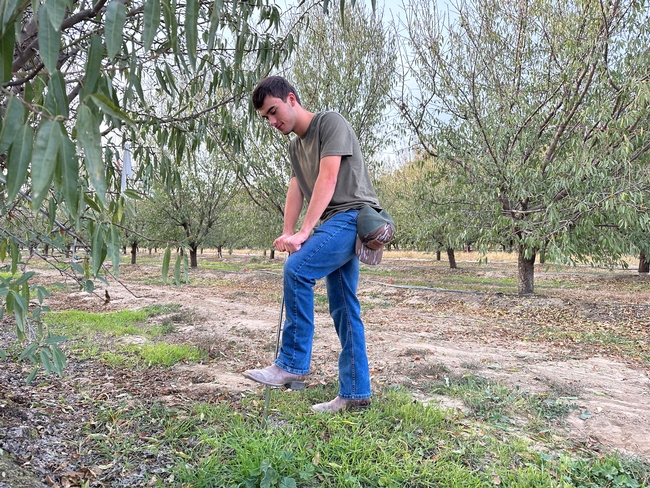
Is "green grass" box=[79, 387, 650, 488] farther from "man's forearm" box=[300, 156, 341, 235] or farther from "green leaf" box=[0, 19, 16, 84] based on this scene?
"green leaf" box=[0, 19, 16, 84]

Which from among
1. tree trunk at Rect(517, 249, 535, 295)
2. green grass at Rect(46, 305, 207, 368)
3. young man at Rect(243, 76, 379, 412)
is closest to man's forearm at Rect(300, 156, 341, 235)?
young man at Rect(243, 76, 379, 412)

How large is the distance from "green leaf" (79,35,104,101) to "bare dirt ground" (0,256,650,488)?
158cm

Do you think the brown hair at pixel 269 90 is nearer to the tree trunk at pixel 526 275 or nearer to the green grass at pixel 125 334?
the green grass at pixel 125 334

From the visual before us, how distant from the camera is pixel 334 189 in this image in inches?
88.1

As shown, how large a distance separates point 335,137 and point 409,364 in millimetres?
2233

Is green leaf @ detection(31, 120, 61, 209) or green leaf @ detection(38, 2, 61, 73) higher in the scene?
green leaf @ detection(38, 2, 61, 73)

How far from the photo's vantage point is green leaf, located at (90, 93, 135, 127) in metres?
0.84

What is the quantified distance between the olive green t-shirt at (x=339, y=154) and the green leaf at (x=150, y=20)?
50.0 inches

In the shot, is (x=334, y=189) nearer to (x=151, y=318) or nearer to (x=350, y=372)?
(x=350, y=372)

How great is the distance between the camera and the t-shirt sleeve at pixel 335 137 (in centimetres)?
218

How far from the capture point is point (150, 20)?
96cm

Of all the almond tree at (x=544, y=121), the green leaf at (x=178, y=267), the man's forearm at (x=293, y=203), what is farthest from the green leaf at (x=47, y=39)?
the almond tree at (x=544, y=121)

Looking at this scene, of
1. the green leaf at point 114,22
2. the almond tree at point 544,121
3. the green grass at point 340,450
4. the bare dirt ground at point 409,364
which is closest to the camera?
the green leaf at point 114,22

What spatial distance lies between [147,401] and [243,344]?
1.69 m
